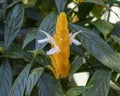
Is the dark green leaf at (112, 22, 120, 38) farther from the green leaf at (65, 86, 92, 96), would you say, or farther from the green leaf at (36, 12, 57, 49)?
the green leaf at (65, 86, 92, 96)

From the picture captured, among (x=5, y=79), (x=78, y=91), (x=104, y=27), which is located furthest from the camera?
(x=104, y=27)

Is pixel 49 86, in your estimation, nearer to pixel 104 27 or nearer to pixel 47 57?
pixel 47 57

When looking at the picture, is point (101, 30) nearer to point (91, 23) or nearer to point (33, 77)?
point (91, 23)

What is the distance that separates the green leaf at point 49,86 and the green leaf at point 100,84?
7 centimetres

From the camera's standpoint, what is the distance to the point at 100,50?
0.75 meters

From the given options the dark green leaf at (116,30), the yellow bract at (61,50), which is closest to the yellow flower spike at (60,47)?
the yellow bract at (61,50)

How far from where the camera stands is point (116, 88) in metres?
0.94

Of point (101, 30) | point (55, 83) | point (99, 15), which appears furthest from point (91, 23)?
point (55, 83)

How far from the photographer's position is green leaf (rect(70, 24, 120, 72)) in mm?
722

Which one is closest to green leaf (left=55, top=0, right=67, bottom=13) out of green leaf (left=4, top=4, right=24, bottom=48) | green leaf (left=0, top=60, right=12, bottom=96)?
green leaf (left=4, top=4, right=24, bottom=48)

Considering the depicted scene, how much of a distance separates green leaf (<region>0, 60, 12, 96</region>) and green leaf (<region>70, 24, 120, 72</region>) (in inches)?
8.3

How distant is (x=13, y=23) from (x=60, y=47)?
7.9 inches

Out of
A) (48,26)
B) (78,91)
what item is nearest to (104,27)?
(48,26)

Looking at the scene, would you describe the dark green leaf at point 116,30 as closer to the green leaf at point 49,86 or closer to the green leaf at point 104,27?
the green leaf at point 104,27
